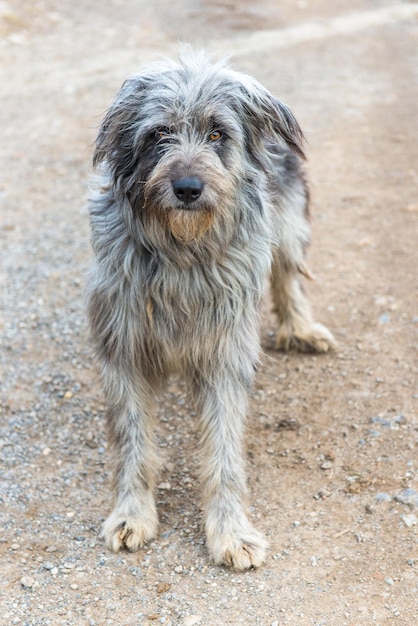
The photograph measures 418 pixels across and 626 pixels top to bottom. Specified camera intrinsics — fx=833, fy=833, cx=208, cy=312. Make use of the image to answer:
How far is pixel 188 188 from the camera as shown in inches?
130

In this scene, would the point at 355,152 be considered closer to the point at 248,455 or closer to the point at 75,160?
the point at 75,160

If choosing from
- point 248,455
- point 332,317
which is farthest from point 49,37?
point 248,455

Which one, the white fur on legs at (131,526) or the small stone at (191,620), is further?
the white fur on legs at (131,526)

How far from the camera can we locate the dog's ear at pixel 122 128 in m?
3.56

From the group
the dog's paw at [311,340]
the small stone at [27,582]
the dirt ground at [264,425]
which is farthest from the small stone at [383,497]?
the small stone at [27,582]

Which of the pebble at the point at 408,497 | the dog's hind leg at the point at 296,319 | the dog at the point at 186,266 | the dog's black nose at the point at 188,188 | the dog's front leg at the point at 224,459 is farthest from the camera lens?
the dog's hind leg at the point at 296,319

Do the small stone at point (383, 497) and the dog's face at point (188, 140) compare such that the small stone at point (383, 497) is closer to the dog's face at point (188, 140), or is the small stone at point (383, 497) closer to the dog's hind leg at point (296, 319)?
the dog's hind leg at point (296, 319)

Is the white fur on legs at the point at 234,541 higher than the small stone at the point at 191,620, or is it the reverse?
the small stone at the point at 191,620

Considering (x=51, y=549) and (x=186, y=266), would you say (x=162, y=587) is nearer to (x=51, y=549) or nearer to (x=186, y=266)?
(x=51, y=549)

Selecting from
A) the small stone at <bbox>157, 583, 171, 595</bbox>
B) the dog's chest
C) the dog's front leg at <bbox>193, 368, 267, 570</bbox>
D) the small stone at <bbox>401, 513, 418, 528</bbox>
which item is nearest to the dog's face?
the dog's chest

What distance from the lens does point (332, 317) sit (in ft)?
18.7

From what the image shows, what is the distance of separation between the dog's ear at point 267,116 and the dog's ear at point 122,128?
0.45 meters

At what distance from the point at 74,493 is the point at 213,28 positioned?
397 inches

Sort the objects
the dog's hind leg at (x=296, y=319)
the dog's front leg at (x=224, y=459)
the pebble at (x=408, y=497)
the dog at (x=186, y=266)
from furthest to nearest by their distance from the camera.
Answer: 1. the dog's hind leg at (x=296, y=319)
2. the pebble at (x=408, y=497)
3. the dog's front leg at (x=224, y=459)
4. the dog at (x=186, y=266)
